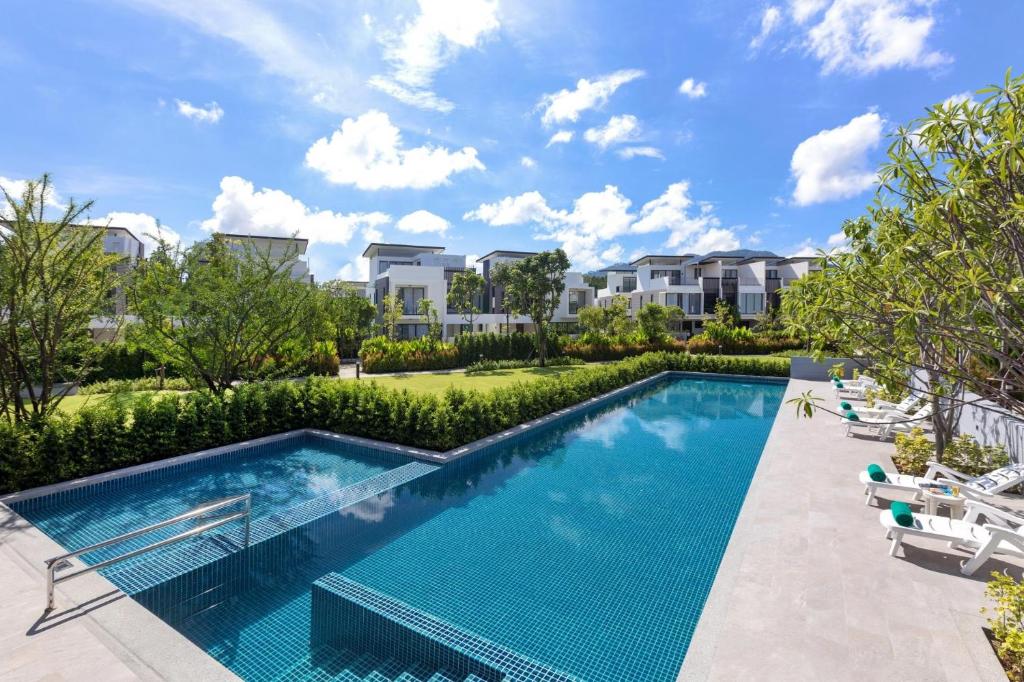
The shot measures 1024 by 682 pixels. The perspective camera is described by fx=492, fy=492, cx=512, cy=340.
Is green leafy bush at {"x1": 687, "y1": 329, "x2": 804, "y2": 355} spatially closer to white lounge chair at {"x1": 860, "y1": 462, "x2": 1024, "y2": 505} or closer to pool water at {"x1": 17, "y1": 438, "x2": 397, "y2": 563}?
white lounge chair at {"x1": 860, "y1": 462, "x2": 1024, "y2": 505}

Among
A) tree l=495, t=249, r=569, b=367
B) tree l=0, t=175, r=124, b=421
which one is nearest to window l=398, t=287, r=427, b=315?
tree l=495, t=249, r=569, b=367

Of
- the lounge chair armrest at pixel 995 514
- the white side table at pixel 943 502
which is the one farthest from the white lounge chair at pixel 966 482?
the lounge chair armrest at pixel 995 514

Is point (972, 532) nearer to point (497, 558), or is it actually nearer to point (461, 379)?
point (497, 558)

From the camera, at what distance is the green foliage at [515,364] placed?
27.5 metres

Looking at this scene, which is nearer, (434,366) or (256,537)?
(256,537)

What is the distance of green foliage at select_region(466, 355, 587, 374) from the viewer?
27.5 m

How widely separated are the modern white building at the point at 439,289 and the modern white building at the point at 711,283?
24.8 ft

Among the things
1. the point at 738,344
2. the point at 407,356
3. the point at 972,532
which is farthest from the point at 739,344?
the point at 972,532

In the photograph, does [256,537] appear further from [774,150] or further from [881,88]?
[774,150]

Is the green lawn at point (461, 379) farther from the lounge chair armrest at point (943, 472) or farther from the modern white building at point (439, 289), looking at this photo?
the lounge chair armrest at point (943, 472)

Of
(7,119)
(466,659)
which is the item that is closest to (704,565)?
(466,659)

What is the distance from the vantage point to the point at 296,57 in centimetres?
1105

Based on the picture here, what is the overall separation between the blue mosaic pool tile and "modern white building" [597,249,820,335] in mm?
53044

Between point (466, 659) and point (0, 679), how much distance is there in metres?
3.60
